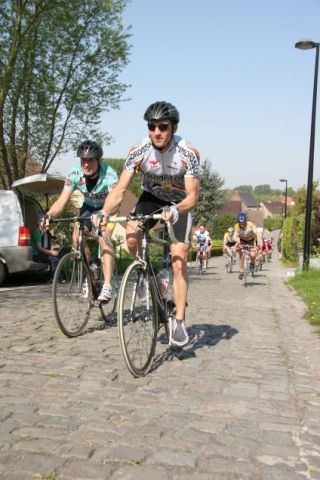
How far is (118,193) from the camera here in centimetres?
474

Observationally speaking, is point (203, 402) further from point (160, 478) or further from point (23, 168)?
point (23, 168)

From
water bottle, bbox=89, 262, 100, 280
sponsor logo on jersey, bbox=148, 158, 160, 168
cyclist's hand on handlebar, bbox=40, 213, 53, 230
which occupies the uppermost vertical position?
sponsor logo on jersey, bbox=148, 158, 160, 168

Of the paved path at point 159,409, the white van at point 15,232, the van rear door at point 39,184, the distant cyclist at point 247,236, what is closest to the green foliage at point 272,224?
the distant cyclist at point 247,236

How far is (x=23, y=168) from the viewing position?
65.4ft

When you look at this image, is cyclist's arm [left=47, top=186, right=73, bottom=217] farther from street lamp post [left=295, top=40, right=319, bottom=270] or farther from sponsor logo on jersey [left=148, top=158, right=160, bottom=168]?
street lamp post [left=295, top=40, right=319, bottom=270]

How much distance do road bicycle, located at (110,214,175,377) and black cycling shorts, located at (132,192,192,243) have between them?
0.61 ft

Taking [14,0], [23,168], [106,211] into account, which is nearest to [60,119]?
[23,168]

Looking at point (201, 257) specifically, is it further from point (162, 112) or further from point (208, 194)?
point (208, 194)

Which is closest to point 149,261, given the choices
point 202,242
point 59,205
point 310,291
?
point 59,205

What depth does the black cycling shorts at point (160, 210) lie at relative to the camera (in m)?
4.77

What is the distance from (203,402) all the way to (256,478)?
113 centimetres

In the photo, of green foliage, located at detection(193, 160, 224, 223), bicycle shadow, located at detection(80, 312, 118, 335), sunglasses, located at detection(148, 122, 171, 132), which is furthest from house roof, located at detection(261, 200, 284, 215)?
sunglasses, located at detection(148, 122, 171, 132)

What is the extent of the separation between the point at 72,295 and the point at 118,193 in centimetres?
141

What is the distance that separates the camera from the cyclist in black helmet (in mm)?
5742
